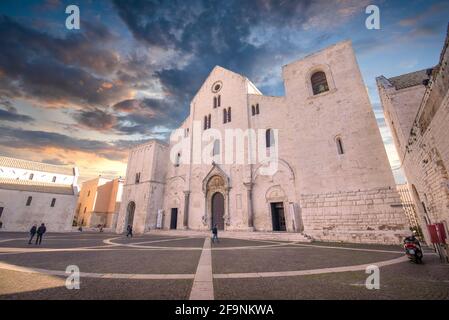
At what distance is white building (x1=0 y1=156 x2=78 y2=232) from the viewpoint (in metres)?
26.4

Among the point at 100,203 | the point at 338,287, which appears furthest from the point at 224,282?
the point at 100,203

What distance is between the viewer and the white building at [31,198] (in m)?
26.4

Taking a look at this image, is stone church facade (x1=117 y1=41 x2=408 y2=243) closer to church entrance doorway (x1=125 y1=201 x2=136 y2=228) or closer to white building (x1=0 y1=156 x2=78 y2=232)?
church entrance doorway (x1=125 y1=201 x2=136 y2=228)

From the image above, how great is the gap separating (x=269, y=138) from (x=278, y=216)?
7607 millimetres

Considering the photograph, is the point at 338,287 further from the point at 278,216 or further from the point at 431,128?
the point at 278,216

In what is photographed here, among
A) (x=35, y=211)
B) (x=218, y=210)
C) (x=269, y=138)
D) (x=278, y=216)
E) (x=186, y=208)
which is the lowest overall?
(x=278, y=216)

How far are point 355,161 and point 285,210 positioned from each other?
6913mm

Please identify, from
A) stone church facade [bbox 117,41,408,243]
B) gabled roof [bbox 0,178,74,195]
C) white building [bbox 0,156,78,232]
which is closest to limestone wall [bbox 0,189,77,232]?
white building [bbox 0,156,78,232]

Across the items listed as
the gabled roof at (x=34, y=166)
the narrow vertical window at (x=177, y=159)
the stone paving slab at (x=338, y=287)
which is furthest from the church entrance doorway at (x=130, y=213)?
the stone paving slab at (x=338, y=287)

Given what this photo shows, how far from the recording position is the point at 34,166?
3469 centimetres

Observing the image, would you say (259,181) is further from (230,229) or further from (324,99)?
(324,99)

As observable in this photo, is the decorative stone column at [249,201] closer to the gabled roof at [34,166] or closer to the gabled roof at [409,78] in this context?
the gabled roof at [409,78]

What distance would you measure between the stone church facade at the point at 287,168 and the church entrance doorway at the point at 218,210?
107mm
